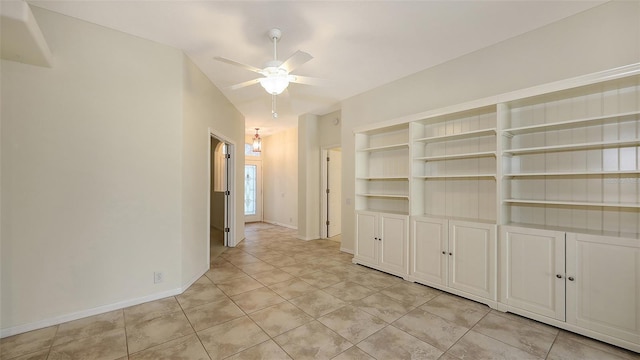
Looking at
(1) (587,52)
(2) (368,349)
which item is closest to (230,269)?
(2) (368,349)

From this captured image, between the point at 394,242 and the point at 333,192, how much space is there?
2.86 metres

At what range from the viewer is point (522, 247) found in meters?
2.58

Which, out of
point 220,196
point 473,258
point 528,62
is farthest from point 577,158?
point 220,196

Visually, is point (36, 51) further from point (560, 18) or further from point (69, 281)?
point (560, 18)

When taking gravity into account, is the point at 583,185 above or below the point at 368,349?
above

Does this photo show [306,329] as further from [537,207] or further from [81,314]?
[537,207]

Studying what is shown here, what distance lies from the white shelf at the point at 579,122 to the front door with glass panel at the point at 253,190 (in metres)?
7.12

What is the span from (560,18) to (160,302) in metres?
5.04

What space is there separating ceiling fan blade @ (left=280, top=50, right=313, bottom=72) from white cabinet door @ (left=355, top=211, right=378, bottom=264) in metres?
2.49

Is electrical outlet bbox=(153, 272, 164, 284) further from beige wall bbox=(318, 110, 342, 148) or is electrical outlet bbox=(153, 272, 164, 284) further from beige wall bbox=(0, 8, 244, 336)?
beige wall bbox=(318, 110, 342, 148)

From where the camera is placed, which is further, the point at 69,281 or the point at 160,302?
the point at 160,302

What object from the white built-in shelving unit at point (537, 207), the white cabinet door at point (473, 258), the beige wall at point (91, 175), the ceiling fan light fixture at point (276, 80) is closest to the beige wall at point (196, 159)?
the beige wall at point (91, 175)

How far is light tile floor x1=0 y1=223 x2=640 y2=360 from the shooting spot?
6.69 ft

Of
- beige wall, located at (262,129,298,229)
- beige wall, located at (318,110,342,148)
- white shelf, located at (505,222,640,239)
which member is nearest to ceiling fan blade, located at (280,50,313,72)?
white shelf, located at (505,222,640,239)
